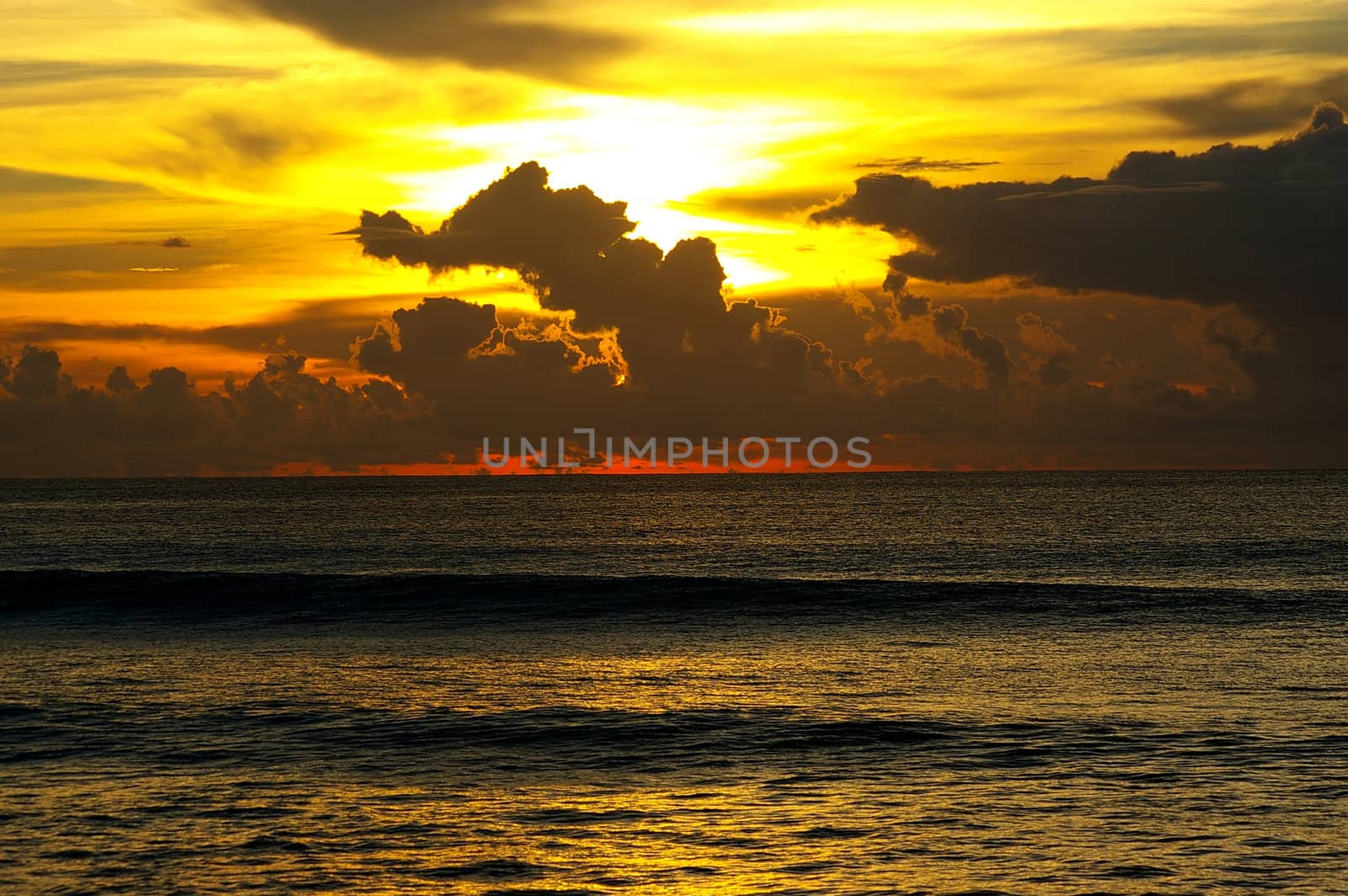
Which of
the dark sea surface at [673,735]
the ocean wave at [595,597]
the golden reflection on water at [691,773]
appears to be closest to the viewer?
the golden reflection on water at [691,773]

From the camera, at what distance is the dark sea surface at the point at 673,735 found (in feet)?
56.9

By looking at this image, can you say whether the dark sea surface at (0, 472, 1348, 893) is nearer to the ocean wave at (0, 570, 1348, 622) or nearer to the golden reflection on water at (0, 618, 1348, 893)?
the golden reflection on water at (0, 618, 1348, 893)

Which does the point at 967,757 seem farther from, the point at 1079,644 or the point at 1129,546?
the point at 1129,546

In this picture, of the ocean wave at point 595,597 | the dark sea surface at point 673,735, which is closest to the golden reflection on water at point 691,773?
the dark sea surface at point 673,735

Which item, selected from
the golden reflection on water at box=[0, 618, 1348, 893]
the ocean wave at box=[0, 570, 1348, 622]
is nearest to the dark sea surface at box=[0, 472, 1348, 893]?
the golden reflection on water at box=[0, 618, 1348, 893]

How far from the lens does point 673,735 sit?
25.8m

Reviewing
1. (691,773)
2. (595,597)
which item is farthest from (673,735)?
(595,597)

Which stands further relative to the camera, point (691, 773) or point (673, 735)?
point (673, 735)

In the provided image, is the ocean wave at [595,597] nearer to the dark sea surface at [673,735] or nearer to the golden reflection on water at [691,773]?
the dark sea surface at [673,735]

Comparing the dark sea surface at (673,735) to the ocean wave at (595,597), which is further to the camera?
the ocean wave at (595,597)

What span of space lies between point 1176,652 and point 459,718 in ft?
73.3

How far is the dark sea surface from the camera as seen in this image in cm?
1734

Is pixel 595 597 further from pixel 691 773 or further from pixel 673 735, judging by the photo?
pixel 691 773

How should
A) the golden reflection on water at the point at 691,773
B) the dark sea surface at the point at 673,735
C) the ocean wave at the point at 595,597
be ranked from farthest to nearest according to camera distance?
the ocean wave at the point at 595,597 < the dark sea surface at the point at 673,735 < the golden reflection on water at the point at 691,773
